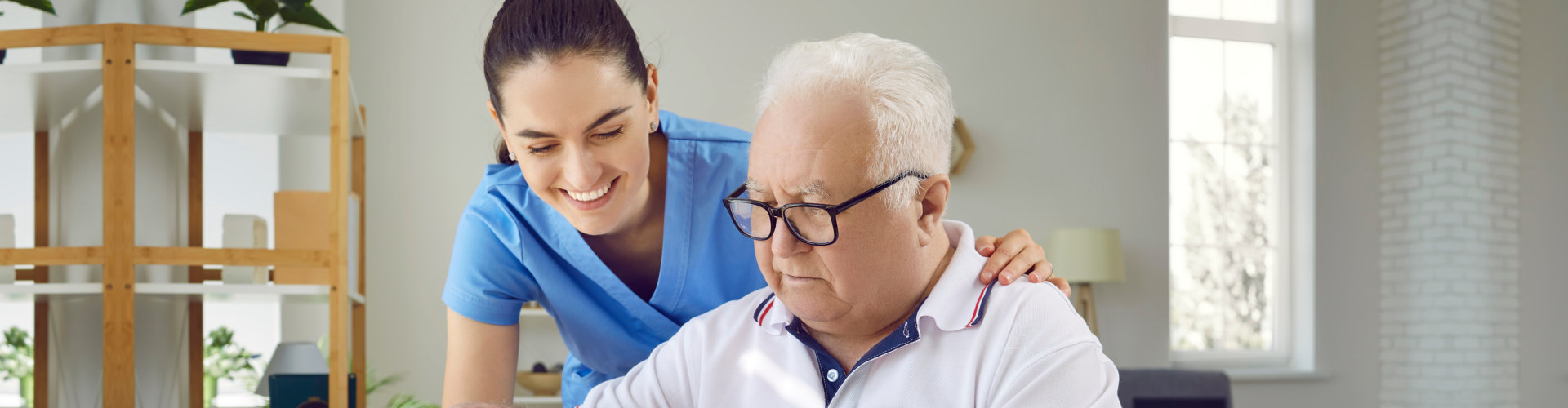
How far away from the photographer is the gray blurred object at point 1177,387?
394 cm

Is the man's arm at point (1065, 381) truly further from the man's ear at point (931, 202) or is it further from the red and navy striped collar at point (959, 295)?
the man's ear at point (931, 202)

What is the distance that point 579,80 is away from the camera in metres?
1.28

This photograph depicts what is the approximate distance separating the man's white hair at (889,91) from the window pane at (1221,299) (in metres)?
4.93

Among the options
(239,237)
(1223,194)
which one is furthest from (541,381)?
(1223,194)

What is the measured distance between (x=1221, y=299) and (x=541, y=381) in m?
3.87

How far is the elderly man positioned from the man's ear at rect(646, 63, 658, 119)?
279mm

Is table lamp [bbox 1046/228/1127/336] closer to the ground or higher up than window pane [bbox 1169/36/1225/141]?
closer to the ground

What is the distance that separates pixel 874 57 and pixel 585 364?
93cm

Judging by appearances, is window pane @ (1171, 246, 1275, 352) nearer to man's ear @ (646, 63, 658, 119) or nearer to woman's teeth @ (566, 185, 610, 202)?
man's ear @ (646, 63, 658, 119)

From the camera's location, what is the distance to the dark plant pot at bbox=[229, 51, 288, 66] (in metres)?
2.35

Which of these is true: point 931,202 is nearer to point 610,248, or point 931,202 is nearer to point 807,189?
point 807,189

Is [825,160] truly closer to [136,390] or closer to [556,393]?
[136,390]

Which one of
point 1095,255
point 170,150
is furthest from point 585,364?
point 1095,255

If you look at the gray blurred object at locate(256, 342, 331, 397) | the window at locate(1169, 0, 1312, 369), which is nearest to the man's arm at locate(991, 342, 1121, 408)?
the gray blurred object at locate(256, 342, 331, 397)
